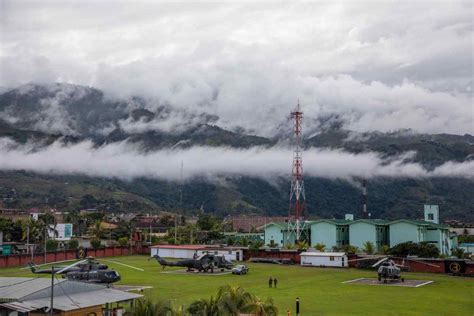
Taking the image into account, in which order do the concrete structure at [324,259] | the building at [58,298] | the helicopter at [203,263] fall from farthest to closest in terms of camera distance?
the concrete structure at [324,259]
the helicopter at [203,263]
the building at [58,298]

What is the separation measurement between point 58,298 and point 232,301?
9.38 m

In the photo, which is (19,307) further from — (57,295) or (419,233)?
(419,233)

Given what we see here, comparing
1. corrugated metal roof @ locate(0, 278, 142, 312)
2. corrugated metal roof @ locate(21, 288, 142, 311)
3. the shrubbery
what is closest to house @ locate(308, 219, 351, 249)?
the shrubbery

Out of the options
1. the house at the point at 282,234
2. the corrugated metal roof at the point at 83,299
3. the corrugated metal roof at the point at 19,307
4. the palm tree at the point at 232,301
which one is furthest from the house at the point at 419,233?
the corrugated metal roof at the point at 19,307

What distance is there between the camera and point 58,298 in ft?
95.8

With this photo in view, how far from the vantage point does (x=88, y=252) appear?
280ft

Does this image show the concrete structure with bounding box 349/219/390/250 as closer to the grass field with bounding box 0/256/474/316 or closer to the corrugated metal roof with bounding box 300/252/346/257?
the corrugated metal roof with bounding box 300/252/346/257

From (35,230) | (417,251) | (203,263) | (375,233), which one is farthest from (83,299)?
(375,233)

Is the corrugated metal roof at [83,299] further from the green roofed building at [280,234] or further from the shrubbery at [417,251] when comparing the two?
the green roofed building at [280,234]

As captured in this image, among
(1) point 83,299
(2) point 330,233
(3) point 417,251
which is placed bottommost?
(1) point 83,299

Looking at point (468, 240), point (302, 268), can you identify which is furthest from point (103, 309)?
point (468, 240)

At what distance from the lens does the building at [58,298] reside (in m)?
27.8

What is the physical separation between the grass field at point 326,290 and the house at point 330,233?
40.3m

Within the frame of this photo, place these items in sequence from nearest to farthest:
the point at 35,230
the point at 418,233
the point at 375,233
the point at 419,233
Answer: the point at 35,230
the point at 418,233
the point at 419,233
the point at 375,233
